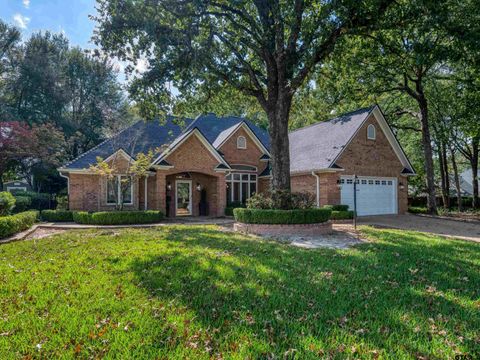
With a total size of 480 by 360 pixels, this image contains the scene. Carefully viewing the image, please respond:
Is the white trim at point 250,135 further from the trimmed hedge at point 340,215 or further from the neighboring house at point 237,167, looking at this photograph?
the trimmed hedge at point 340,215

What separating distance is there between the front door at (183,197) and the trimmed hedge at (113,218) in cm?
456

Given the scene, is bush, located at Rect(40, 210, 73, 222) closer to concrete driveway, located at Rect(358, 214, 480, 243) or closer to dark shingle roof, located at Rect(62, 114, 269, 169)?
dark shingle roof, located at Rect(62, 114, 269, 169)

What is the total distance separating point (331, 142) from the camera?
66.5ft

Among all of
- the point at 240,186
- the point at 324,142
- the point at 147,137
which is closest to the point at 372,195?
the point at 324,142

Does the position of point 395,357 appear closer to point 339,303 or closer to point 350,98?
point 339,303

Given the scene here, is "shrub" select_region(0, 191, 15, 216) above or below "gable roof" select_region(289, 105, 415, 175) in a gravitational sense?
below

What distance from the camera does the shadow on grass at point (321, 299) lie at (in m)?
3.41

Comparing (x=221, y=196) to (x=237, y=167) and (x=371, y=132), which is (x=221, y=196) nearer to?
(x=237, y=167)

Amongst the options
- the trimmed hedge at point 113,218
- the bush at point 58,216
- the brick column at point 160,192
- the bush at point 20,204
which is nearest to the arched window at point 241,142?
the brick column at point 160,192

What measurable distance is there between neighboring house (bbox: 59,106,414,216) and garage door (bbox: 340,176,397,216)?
6 cm

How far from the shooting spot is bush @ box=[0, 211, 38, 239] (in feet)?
34.2

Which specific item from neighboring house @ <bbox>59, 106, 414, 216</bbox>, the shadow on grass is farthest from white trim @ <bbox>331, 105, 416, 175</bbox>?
the shadow on grass

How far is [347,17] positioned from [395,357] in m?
12.2

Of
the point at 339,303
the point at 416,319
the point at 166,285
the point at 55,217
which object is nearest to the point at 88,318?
the point at 166,285
